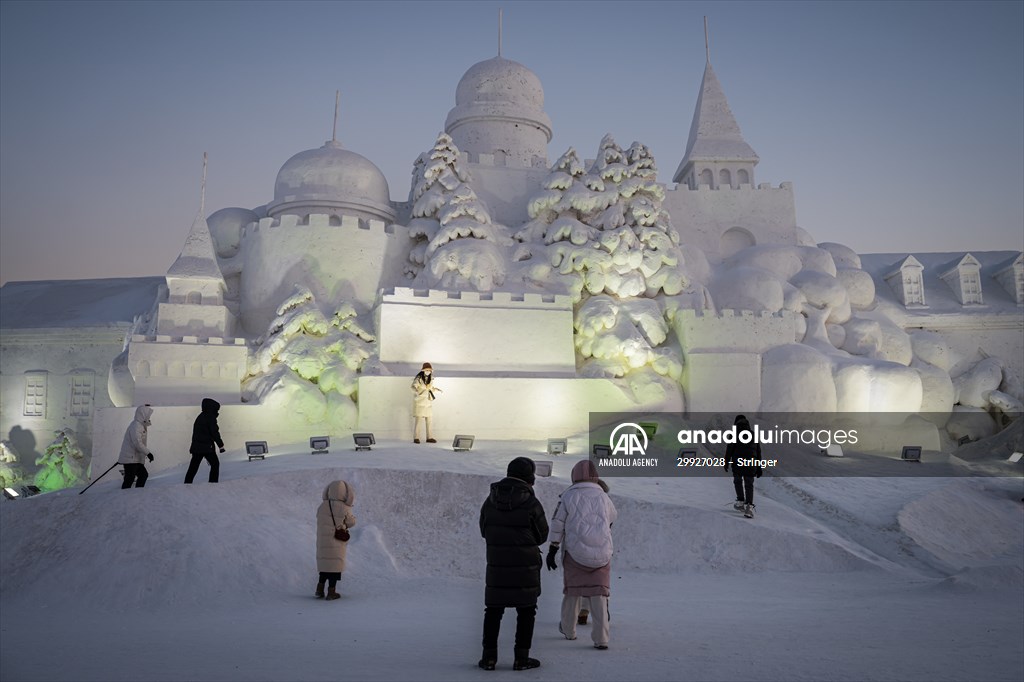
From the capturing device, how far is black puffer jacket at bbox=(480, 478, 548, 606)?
5.93m

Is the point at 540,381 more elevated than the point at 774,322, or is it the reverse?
the point at 774,322

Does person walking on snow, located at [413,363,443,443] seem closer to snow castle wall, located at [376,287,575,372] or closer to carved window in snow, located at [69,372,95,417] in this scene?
snow castle wall, located at [376,287,575,372]

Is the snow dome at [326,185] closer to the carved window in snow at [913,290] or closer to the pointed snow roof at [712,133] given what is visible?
the pointed snow roof at [712,133]

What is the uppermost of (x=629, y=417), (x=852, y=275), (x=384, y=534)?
(x=852, y=275)

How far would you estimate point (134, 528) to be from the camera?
34.7ft

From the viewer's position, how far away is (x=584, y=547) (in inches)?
261

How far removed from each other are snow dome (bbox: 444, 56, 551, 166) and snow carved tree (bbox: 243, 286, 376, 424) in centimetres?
1218

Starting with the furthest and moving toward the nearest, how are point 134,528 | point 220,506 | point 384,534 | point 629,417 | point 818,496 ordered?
1. point 629,417
2. point 818,496
3. point 384,534
4. point 220,506
5. point 134,528

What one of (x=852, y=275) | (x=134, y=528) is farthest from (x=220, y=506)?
(x=852, y=275)

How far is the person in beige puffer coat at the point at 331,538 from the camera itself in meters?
9.42

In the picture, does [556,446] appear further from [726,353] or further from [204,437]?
[204,437]

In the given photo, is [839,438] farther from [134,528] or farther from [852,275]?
[134,528]

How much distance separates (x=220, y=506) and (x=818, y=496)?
12640 mm

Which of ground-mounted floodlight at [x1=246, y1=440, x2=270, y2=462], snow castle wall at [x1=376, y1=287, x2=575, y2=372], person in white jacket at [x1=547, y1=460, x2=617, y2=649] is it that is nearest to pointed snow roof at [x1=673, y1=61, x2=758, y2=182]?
snow castle wall at [x1=376, y1=287, x2=575, y2=372]
